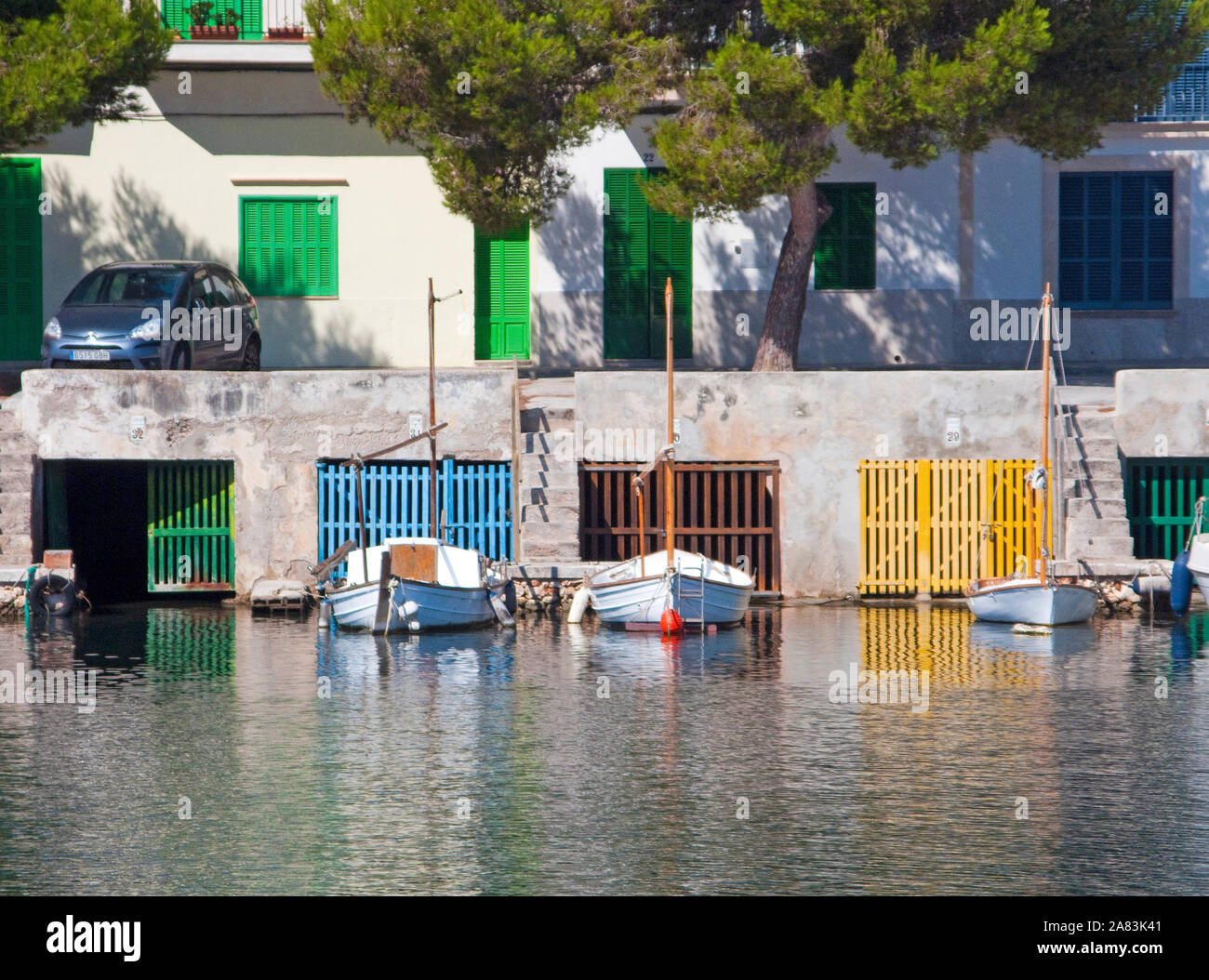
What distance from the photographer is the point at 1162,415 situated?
2584cm

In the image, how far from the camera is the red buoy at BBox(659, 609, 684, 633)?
22984 mm

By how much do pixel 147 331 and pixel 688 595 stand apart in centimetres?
905

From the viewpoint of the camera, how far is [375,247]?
31.4 m

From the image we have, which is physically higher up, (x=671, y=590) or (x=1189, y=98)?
(x=1189, y=98)

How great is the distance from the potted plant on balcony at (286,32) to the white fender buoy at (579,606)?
477 inches

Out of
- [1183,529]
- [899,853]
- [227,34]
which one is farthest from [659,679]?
[227,34]

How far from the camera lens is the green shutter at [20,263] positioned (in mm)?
30969

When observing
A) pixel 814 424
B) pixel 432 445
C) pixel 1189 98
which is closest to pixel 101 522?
pixel 432 445

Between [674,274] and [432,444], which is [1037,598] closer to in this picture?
[432,444]

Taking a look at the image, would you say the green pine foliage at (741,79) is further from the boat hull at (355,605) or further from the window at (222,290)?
the boat hull at (355,605)

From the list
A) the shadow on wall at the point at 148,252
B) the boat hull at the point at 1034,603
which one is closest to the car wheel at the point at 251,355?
the shadow on wall at the point at 148,252
